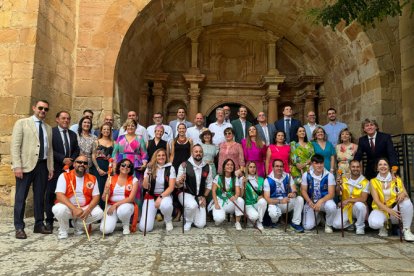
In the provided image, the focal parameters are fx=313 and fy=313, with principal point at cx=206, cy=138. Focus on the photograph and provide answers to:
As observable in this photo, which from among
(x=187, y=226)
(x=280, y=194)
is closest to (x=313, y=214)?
(x=280, y=194)

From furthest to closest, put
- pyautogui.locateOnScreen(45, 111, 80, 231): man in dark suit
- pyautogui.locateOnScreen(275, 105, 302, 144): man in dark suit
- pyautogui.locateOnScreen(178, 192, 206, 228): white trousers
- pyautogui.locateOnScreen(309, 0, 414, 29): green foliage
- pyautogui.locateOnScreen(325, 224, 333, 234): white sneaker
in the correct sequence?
pyautogui.locateOnScreen(275, 105, 302, 144): man in dark suit
pyautogui.locateOnScreen(178, 192, 206, 228): white trousers
pyautogui.locateOnScreen(325, 224, 333, 234): white sneaker
pyautogui.locateOnScreen(45, 111, 80, 231): man in dark suit
pyautogui.locateOnScreen(309, 0, 414, 29): green foliage

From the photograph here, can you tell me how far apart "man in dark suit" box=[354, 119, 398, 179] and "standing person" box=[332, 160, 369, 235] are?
325 mm

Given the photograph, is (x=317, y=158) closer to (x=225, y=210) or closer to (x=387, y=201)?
(x=387, y=201)

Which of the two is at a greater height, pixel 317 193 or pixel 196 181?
pixel 196 181

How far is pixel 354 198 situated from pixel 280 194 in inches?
41.2

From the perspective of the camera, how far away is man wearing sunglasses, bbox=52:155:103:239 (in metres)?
3.92

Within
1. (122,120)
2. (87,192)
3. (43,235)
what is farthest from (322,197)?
(122,120)

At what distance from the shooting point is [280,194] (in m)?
4.80

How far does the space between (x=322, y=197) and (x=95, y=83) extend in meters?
5.17

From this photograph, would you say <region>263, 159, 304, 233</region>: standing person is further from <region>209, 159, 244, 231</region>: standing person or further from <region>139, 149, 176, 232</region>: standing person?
<region>139, 149, 176, 232</region>: standing person

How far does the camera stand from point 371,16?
4.31 meters

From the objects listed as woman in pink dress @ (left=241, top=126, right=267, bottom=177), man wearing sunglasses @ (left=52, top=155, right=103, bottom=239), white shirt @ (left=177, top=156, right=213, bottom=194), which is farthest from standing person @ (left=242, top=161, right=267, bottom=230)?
man wearing sunglasses @ (left=52, top=155, right=103, bottom=239)

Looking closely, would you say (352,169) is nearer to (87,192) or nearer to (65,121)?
(87,192)

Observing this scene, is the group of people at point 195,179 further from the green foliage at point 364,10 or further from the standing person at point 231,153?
the green foliage at point 364,10
